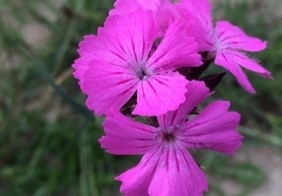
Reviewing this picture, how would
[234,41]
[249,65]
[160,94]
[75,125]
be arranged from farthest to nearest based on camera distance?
[75,125] < [234,41] < [249,65] < [160,94]

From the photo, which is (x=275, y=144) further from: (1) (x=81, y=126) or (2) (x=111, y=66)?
(2) (x=111, y=66)

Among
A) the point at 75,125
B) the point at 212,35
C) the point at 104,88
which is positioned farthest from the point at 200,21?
the point at 75,125

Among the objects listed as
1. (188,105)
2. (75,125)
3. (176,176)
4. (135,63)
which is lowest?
(176,176)

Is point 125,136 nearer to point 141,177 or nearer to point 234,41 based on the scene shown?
point 141,177

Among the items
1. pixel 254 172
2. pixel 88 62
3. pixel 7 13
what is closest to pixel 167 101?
pixel 88 62

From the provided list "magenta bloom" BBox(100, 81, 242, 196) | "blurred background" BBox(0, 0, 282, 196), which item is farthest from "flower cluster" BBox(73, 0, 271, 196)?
"blurred background" BBox(0, 0, 282, 196)

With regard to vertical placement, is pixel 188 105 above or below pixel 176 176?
above

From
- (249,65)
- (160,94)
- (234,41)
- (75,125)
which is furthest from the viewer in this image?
(75,125)
